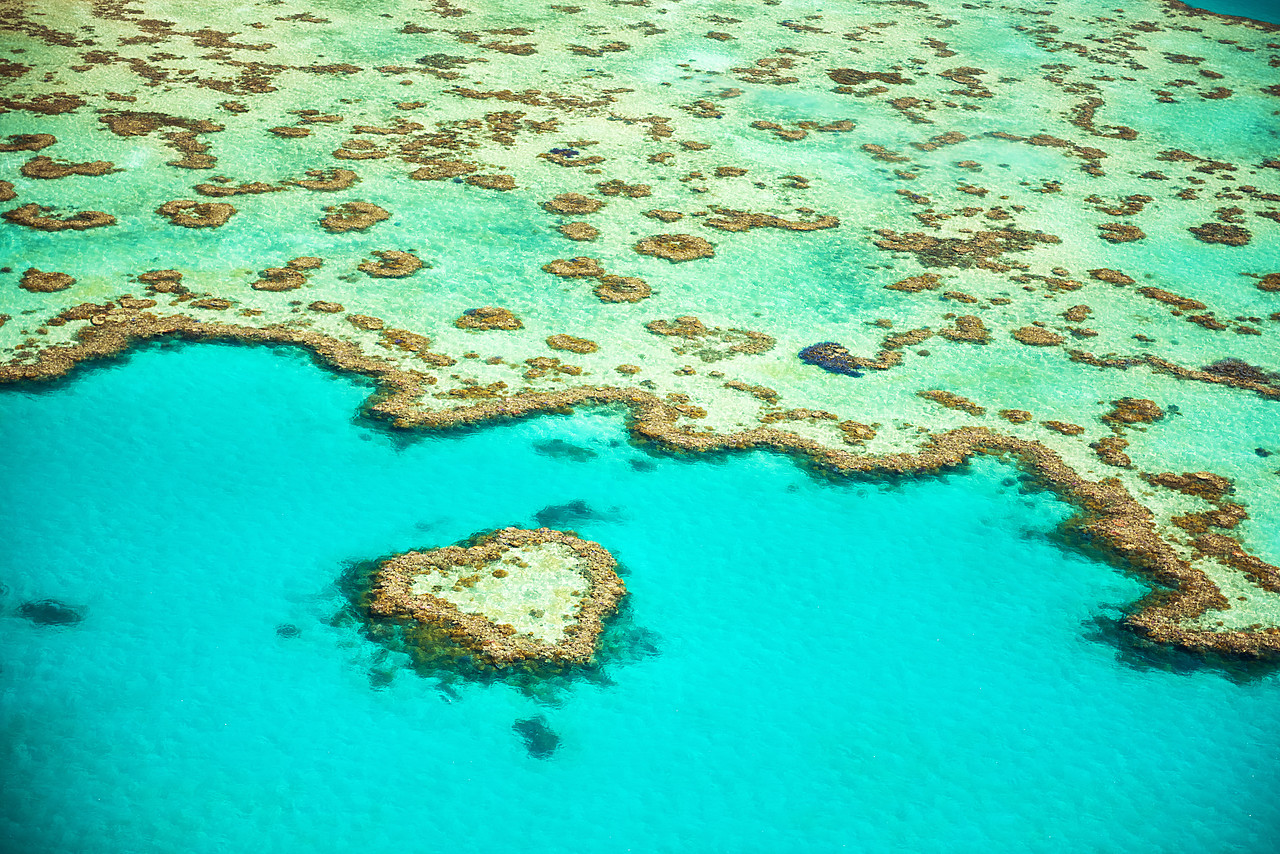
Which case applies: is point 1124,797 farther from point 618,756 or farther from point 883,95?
point 883,95

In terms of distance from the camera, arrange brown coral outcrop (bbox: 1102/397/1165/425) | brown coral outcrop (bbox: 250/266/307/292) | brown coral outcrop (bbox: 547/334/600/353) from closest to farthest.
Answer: brown coral outcrop (bbox: 1102/397/1165/425)
brown coral outcrop (bbox: 547/334/600/353)
brown coral outcrop (bbox: 250/266/307/292)

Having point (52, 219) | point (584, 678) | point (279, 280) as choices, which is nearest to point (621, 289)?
point (279, 280)

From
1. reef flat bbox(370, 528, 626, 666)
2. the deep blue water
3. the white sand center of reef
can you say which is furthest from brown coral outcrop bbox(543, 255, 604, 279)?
the deep blue water

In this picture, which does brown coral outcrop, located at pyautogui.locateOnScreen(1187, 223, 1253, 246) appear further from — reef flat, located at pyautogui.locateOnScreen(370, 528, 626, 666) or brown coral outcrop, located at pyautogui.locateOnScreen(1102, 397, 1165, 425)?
reef flat, located at pyautogui.locateOnScreen(370, 528, 626, 666)

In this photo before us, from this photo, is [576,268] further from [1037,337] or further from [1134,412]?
[1134,412]

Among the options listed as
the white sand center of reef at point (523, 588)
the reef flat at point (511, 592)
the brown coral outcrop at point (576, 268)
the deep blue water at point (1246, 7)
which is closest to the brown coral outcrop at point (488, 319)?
the brown coral outcrop at point (576, 268)

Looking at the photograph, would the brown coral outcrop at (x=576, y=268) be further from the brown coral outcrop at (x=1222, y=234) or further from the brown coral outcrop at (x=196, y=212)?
the brown coral outcrop at (x=1222, y=234)
